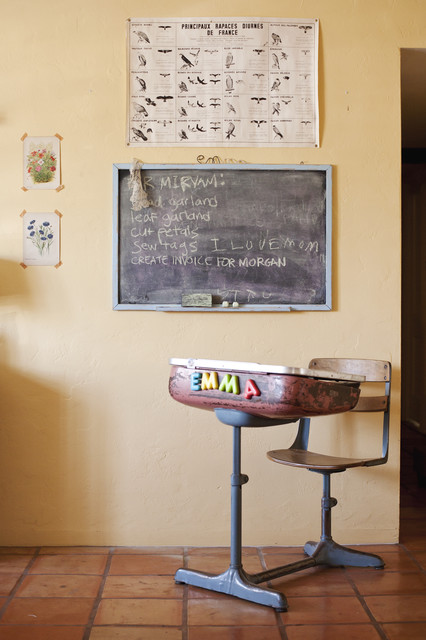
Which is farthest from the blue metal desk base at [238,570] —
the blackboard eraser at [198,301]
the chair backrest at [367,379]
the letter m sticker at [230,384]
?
the blackboard eraser at [198,301]

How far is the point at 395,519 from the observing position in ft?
10.3

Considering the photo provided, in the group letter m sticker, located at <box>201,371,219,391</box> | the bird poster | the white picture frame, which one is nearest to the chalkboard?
the bird poster

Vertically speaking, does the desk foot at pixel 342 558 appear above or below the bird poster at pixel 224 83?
below

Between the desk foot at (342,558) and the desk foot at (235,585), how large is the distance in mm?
446

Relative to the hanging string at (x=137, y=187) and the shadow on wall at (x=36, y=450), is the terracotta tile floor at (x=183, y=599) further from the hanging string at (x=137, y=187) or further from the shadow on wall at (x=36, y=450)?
the hanging string at (x=137, y=187)

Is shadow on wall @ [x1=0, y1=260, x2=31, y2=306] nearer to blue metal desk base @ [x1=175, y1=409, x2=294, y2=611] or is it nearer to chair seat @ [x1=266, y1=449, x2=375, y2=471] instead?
blue metal desk base @ [x1=175, y1=409, x2=294, y2=611]

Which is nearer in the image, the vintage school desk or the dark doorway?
the vintage school desk

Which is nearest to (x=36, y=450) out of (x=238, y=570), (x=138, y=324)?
(x=138, y=324)

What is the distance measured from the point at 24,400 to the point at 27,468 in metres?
0.33

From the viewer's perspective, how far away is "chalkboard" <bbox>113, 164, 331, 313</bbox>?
3.13 m

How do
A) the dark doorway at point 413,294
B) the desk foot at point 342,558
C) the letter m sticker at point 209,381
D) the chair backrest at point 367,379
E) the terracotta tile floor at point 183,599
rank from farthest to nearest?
the dark doorway at point 413,294
the chair backrest at point 367,379
the desk foot at point 342,558
the letter m sticker at point 209,381
the terracotta tile floor at point 183,599

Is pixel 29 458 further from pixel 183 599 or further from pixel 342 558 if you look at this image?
pixel 342 558

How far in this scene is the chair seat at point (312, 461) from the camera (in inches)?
103

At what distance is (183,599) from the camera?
2486mm
